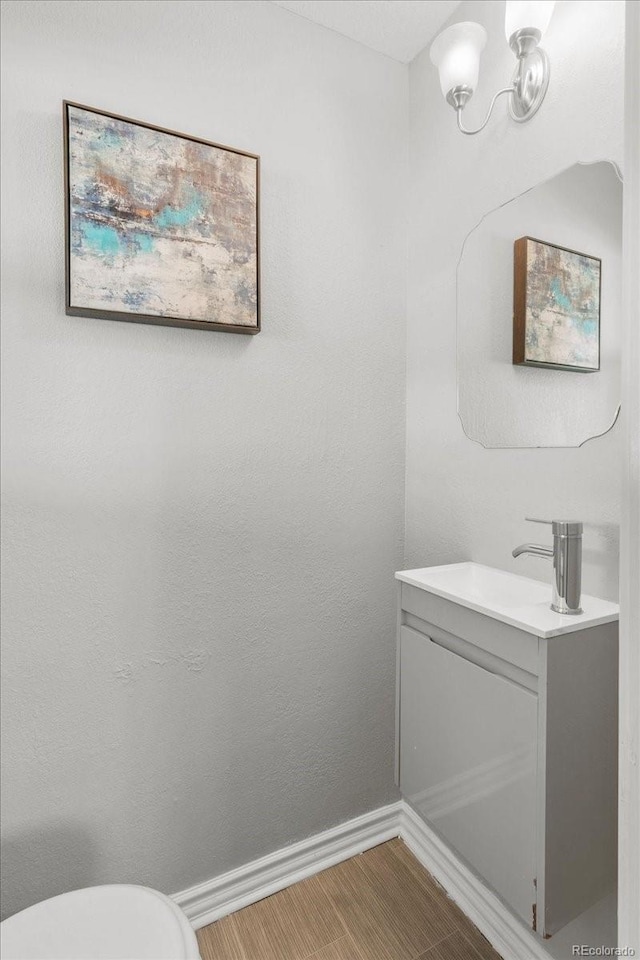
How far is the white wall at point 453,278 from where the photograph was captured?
42.3 inches

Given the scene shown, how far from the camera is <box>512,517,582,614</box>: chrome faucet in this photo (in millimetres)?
1022

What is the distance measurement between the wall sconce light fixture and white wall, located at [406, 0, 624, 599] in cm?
3

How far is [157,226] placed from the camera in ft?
4.06

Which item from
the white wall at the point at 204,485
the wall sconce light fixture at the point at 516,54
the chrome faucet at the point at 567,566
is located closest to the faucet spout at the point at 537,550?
the chrome faucet at the point at 567,566

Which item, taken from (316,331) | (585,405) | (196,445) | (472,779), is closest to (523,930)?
(472,779)

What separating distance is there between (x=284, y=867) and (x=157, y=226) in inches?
67.7

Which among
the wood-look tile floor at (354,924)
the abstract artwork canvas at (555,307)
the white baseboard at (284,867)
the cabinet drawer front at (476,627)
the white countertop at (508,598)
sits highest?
the abstract artwork canvas at (555,307)

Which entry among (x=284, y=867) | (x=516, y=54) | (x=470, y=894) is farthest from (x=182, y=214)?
(x=470, y=894)

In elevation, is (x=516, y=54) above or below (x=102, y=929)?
above

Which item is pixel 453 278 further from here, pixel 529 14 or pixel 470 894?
pixel 470 894

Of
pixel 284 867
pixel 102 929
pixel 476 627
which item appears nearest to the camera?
pixel 102 929

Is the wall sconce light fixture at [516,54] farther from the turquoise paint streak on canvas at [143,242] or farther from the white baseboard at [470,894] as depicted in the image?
the white baseboard at [470,894]

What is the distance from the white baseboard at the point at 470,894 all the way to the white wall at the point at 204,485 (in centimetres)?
14

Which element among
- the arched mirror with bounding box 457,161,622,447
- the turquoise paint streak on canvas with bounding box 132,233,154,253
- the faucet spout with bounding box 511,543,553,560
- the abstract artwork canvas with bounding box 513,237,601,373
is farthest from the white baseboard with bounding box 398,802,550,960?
the turquoise paint streak on canvas with bounding box 132,233,154,253
